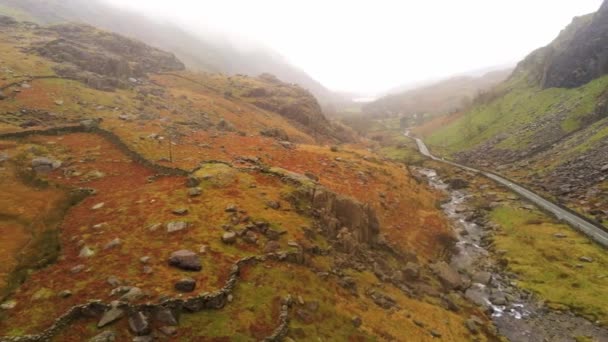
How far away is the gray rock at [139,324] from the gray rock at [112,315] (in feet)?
2.43

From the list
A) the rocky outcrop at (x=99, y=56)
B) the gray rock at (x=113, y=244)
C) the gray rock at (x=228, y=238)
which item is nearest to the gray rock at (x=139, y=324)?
the gray rock at (x=113, y=244)

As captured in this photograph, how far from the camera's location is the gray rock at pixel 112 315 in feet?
85.1

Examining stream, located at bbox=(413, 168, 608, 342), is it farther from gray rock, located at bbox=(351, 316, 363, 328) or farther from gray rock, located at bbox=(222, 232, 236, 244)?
gray rock, located at bbox=(222, 232, 236, 244)

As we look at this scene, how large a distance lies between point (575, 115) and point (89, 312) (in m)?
140

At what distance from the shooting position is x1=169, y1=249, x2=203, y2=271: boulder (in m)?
32.6

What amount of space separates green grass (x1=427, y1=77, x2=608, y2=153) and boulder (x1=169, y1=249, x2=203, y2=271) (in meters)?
122

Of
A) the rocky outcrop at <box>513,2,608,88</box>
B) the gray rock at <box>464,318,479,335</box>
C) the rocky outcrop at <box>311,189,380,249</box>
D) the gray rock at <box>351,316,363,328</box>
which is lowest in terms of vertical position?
the gray rock at <box>464,318,479,335</box>

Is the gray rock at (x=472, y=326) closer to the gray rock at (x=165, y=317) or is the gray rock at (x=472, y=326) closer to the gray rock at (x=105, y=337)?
the gray rock at (x=165, y=317)

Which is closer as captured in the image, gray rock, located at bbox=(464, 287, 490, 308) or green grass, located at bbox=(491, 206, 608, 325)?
green grass, located at bbox=(491, 206, 608, 325)

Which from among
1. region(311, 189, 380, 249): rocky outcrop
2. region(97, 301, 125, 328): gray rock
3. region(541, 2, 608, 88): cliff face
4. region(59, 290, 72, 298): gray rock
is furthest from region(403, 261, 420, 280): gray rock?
region(541, 2, 608, 88): cliff face

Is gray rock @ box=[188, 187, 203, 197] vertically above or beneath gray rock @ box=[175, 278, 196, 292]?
above

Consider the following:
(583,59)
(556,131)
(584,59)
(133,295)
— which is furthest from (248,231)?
(583,59)

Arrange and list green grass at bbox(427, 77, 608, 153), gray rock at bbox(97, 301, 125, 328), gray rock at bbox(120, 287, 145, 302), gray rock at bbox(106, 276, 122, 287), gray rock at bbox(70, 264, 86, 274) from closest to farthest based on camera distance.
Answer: gray rock at bbox(97, 301, 125, 328) < gray rock at bbox(120, 287, 145, 302) < gray rock at bbox(106, 276, 122, 287) < gray rock at bbox(70, 264, 86, 274) < green grass at bbox(427, 77, 608, 153)

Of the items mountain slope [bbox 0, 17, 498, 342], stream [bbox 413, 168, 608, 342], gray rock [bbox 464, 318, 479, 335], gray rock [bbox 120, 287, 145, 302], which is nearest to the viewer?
gray rock [bbox 120, 287, 145, 302]
